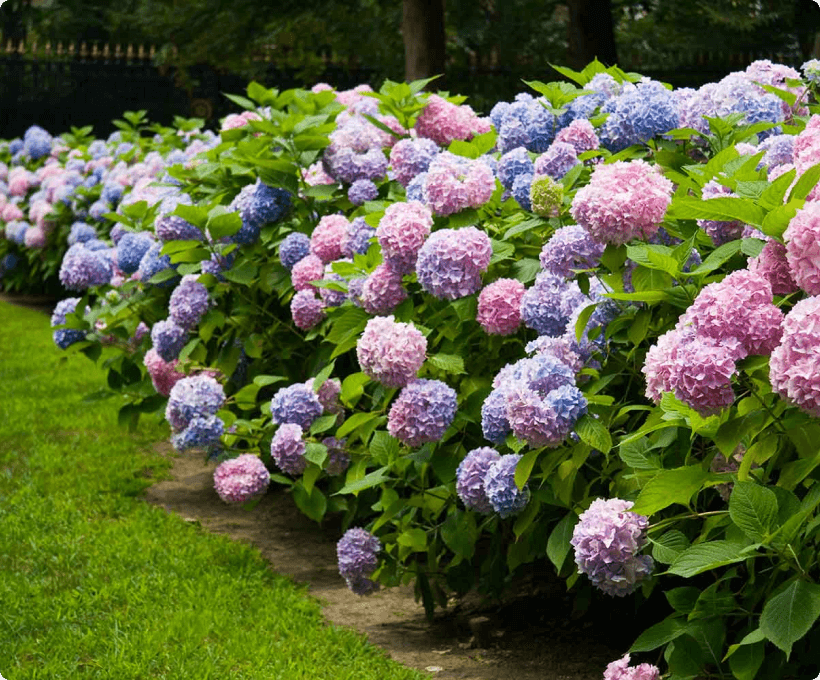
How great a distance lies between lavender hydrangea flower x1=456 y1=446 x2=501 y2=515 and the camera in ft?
10.3

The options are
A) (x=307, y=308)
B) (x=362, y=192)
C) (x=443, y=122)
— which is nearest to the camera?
(x=307, y=308)

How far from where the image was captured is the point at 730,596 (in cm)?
246

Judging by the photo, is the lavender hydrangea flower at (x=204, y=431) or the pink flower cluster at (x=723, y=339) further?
the lavender hydrangea flower at (x=204, y=431)

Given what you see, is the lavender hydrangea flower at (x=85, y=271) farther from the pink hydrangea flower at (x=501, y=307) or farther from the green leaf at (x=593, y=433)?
the green leaf at (x=593, y=433)

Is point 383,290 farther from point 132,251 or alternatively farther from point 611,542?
point 132,251

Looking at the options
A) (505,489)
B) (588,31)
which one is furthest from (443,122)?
(588,31)

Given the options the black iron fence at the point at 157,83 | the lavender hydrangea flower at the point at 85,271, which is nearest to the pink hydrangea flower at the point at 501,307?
the lavender hydrangea flower at the point at 85,271

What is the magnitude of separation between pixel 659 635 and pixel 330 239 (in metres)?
2.18

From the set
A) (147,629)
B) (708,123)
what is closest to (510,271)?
(708,123)

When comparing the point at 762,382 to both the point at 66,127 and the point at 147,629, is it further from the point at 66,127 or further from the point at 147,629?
the point at 66,127

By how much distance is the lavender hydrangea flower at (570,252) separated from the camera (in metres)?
3.06

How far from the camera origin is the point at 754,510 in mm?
2135

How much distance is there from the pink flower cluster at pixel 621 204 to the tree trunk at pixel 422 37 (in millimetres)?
9406

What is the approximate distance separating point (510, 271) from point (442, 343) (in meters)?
0.37
